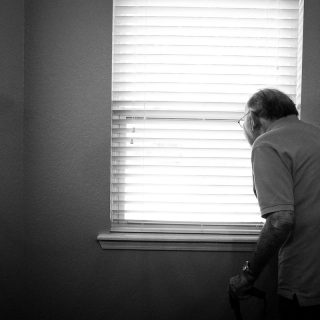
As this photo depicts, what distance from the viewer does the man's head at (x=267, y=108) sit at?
4.73 ft

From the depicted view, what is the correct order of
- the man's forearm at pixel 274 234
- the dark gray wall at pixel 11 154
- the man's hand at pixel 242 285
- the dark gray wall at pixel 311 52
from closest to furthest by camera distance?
1. the man's forearm at pixel 274 234
2. the man's hand at pixel 242 285
3. the dark gray wall at pixel 11 154
4. the dark gray wall at pixel 311 52

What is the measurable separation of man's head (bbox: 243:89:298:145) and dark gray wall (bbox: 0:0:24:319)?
4.94ft

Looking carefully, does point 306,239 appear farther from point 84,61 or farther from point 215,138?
point 84,61

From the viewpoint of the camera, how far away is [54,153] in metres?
1.92

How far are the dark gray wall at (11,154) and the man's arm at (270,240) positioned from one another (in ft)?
4.86

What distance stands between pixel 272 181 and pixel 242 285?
1.81 ft

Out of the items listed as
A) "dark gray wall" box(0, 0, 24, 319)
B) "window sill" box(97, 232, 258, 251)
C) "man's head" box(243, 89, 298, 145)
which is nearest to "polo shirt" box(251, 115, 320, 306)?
"man's head" box(243, 89, 298, 145)

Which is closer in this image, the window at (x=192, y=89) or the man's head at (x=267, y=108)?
the man's head at (x=267, y=108)

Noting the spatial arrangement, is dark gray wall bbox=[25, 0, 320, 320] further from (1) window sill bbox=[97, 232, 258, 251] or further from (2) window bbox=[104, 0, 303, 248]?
(2) window bbox=[104, 0, 303, 248]

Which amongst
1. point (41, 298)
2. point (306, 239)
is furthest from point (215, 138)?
point (41, 298)

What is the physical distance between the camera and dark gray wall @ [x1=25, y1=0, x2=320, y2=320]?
75.2 inches

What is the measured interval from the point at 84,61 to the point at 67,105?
0.32 metres

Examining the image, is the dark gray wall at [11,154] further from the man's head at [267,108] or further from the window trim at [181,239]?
the man's head at [267,108]

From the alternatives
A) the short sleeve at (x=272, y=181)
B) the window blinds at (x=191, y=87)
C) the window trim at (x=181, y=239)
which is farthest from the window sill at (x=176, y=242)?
the short sleeve at (x=272, y=181)
